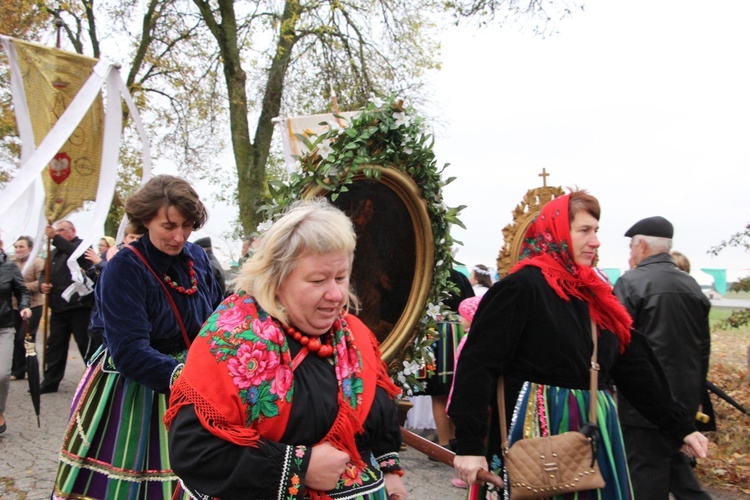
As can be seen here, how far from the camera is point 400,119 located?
10.3ft

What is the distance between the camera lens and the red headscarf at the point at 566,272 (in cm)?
296

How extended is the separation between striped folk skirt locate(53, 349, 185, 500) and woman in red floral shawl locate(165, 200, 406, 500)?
1.27 metres

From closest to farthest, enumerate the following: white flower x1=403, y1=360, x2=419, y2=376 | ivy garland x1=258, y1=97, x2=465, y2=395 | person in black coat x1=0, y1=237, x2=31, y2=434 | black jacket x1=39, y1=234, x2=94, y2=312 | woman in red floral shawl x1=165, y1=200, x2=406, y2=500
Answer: woman in red floral shawl x1=165, y1=200, x2=406, y2=500 → ivy garland x1=258, y1=97, x2=465, y2=395 → white flower x1=403, y1=360, x2=419, y2=376 → person in black coat x1=0, y1=237, x2=31, y2=434 → black jacket x1=39, y1=234, x2=94, y2=312

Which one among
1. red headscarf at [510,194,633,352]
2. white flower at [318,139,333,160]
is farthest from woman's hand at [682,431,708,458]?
white flower at [318,139,333,160]

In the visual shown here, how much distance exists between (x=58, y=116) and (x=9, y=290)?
1948 mm

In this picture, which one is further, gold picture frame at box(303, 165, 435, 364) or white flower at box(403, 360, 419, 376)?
white flower at box(403, 360, 419, 376)

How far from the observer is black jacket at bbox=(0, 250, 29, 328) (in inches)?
258

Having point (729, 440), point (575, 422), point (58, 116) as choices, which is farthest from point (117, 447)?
point (729, 440)

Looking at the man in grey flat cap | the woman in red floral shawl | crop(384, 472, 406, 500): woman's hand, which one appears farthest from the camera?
the man in grey flat cap

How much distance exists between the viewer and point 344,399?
1982mm

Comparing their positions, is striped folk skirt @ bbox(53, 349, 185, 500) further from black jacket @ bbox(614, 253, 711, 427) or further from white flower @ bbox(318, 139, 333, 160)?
black jacket @ bbox(614, 253, 711, 427)

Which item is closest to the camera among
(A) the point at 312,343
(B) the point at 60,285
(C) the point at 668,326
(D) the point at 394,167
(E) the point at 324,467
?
(E) the point at 324,467

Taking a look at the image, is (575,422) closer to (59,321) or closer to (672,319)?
(672,319)

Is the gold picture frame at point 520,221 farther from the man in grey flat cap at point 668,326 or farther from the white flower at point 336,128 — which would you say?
the white flower at point 336,128
